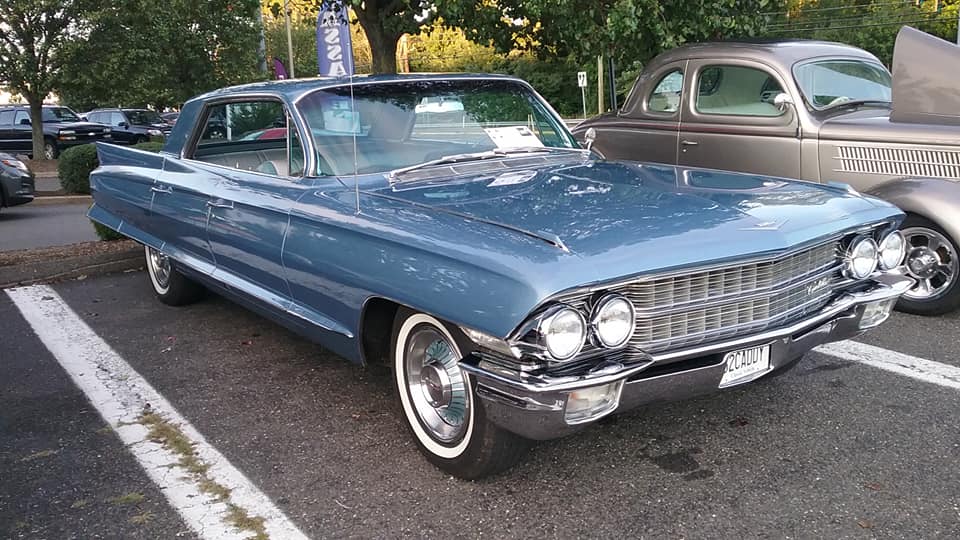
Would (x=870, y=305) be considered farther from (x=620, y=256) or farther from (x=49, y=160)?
(x=49, y=160)

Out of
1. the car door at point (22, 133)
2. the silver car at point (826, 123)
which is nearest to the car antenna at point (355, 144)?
the silver car at point (826, 123)

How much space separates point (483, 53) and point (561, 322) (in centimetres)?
4345

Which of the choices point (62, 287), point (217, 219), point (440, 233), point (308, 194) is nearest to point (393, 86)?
point (308, 194)

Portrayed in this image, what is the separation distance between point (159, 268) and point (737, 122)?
470 centimetres

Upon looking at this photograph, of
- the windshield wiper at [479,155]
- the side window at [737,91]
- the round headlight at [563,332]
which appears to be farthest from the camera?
the side window at [737,91]

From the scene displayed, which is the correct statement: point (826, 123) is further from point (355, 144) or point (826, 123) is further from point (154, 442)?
point (154, 442)

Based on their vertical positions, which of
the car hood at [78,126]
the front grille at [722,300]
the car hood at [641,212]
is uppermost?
the car hood at [78,126]

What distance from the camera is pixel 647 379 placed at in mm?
2885

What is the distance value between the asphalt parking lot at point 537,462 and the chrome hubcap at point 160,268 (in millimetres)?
1389

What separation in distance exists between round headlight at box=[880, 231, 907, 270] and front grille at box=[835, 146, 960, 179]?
6.66 feet

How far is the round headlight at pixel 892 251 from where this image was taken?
144 inches

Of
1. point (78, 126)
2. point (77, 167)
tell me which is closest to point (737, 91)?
point (77, 167)

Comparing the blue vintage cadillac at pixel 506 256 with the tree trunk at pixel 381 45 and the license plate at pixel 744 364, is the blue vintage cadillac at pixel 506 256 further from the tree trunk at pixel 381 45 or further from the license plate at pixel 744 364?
the tree trunk at pixel 381 45

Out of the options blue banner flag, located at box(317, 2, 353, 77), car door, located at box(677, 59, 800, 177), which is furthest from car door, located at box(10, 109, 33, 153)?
car door, located at box(677, 59, 800, 177)
